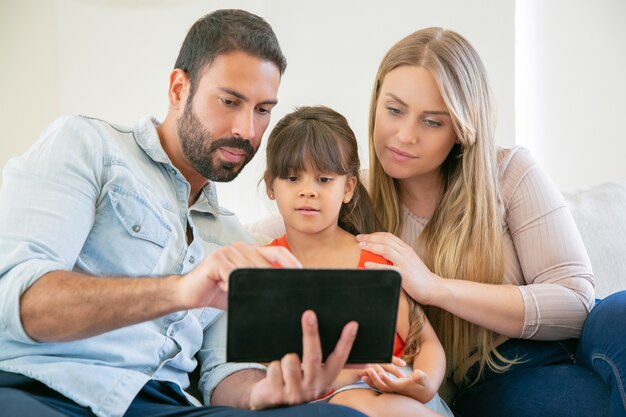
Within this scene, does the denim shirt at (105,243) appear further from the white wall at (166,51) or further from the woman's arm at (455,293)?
the white wall at (166,51)

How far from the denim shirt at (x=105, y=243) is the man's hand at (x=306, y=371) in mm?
261

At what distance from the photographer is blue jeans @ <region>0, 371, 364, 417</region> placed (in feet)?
4.32

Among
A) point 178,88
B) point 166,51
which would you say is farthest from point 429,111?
point 166,51

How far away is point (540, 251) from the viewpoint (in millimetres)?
1979

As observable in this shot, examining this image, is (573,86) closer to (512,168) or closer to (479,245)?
(512,168)

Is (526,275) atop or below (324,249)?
below

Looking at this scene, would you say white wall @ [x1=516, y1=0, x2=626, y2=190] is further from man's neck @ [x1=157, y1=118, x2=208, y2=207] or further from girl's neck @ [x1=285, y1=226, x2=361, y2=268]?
man's neck @ [x1=157, y1=118, x2=208, y2=207]

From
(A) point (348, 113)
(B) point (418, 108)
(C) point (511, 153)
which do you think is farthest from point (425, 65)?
(A) point (348, 113)

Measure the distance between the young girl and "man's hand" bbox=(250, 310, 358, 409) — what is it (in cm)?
28

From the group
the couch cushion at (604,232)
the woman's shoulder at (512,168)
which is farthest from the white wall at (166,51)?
the woman's shoulder at (512,168)

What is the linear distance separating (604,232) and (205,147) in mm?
1222

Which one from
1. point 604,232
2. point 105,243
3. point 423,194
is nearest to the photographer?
point 105,243

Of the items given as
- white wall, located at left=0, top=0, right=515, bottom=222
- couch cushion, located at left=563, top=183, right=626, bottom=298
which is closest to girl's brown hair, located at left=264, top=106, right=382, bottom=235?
couch cushion, located at left=563, top=183, right=626, bottom=298

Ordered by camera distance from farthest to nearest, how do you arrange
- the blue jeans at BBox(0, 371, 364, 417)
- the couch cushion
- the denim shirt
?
1. the couch cushion
2. the denim shirt
3. the blue jeans at BBox(0, 371, 364, 417)
